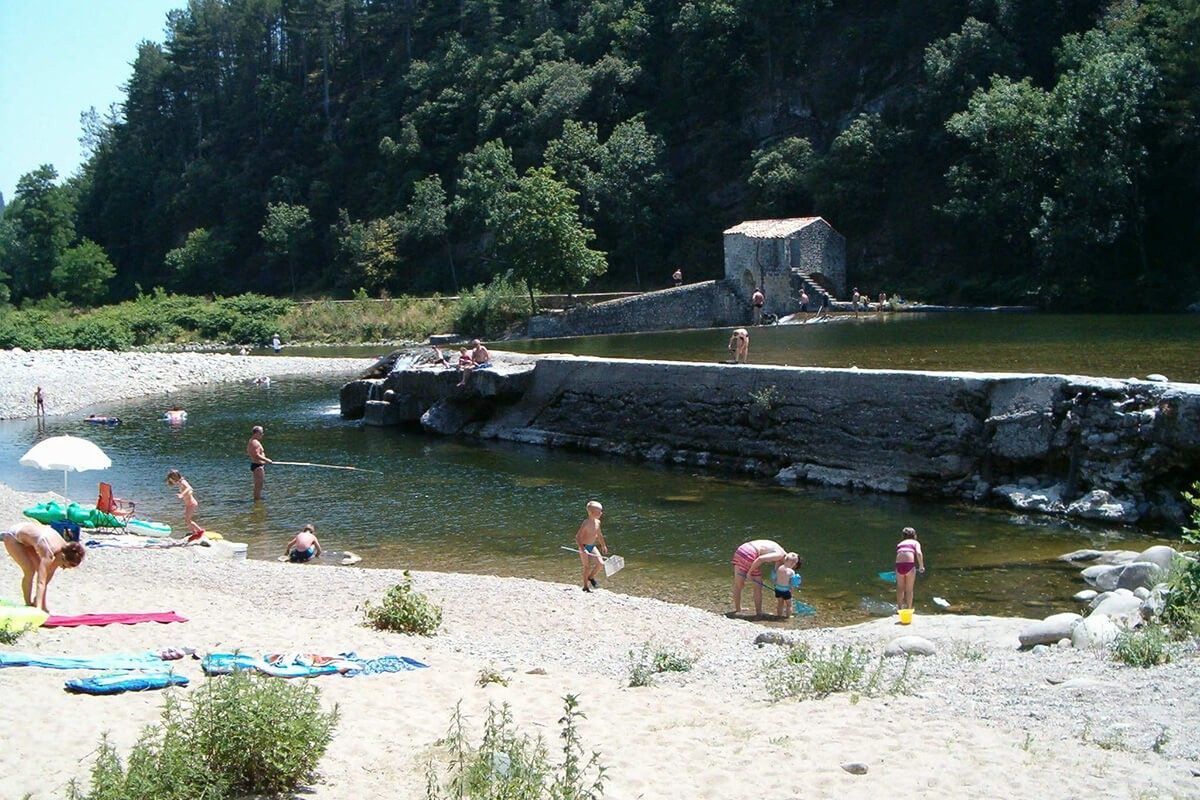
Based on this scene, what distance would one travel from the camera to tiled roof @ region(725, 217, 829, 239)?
5412 cm

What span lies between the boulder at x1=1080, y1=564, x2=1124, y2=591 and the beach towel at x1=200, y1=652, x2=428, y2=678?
9.20 metres

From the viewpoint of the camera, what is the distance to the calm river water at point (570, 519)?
16.6m

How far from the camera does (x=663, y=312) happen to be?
53906 millimetres

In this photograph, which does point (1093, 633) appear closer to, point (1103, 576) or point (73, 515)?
point (1103, 576)

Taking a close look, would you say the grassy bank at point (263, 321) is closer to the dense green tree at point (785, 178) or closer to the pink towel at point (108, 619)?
the dense green tree at point (785, 178)

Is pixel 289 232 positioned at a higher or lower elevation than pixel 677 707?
higher

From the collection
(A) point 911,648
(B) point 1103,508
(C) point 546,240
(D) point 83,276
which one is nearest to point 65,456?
(A) point 911,648

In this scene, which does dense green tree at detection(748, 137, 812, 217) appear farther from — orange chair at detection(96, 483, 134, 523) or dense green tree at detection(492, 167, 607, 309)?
orange chair at detection(96, 483, 134, 523)

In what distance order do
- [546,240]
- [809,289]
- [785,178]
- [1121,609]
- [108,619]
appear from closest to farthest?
Result: [108,619]
[1121,609]
[809,289]
[546,240]
[785,178]

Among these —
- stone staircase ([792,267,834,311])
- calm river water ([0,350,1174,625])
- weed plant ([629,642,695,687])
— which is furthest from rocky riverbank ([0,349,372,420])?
→ weed plant ([629,642,695,687])

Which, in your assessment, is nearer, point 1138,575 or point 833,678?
point 833,678

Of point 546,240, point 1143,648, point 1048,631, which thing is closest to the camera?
point 1143,648

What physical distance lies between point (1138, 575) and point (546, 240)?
43.7 meters

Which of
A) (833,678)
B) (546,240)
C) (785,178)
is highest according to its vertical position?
(785,178)
